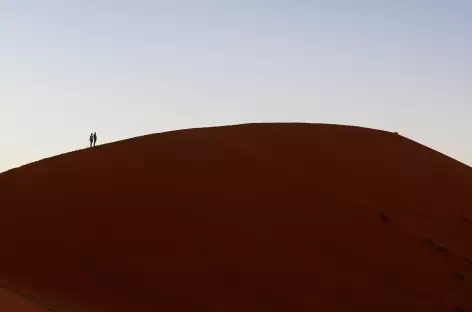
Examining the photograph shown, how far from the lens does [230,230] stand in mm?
8508

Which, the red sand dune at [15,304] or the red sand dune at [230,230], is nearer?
the red sand dune at [15,304]

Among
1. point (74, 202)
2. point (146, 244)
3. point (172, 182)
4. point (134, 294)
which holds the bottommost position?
point (134, 294)

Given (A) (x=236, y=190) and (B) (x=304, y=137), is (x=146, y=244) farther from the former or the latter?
(B) (x=304, y=137)

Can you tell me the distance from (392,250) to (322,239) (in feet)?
3.23

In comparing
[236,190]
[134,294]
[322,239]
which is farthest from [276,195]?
[134,294]

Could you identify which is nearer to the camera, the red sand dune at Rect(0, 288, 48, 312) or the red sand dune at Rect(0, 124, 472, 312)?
the red sand dune at Rect(0, 288, 48, 312)

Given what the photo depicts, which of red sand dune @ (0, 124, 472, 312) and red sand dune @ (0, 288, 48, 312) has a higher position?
red sand dune @ (0, 124, 472, 312)

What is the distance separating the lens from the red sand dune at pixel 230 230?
23.6 feet

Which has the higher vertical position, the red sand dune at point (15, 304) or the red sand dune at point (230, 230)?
the red sand dune at point (230, 230)

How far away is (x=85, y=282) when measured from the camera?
6.98m

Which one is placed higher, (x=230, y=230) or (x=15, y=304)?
(x=230, y=230)

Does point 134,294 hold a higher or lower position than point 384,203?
lower

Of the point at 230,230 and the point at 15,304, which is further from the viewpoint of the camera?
the point at 230,230

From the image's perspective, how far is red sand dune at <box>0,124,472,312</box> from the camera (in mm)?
7188
